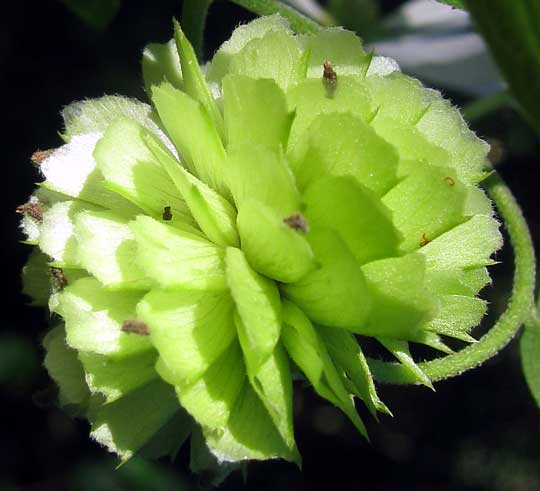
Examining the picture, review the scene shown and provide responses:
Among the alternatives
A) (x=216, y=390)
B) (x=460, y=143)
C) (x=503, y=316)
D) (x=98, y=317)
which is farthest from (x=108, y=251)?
(x=503, y=316)

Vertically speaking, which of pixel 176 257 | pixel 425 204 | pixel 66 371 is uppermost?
pixel 425 204

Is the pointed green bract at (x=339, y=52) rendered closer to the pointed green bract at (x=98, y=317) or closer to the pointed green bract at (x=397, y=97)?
the pointed green bract at (x=397, y=97)

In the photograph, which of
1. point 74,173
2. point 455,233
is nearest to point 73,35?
point 74,173

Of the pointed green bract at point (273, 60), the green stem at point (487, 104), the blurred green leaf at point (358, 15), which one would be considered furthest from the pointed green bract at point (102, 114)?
the blurred green leaf at point (358, 15)

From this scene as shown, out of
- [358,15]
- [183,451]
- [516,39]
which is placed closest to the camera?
[516,39]

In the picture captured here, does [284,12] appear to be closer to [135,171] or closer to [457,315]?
[135,171]
